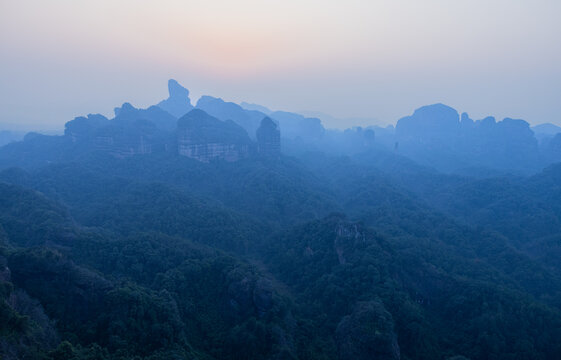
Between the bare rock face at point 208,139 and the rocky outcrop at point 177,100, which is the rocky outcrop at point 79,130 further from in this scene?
the rocky outcrop at point 177,100

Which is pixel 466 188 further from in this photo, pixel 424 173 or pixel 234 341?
pixel 234 341

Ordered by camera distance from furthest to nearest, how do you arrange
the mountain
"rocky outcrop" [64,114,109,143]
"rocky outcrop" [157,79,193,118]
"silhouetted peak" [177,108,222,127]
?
"rocky outcrop" [157,79,193,118]
the mountain
"rocky outcrop" [64,114,109,143]
"silhouetted peak" [177,108,222,127]

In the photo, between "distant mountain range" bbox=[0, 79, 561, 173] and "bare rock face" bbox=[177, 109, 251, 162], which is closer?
"bare rock face" bbox=[177, 109, 251, 162]

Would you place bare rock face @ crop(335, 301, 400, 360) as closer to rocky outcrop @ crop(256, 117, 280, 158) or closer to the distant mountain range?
the distant mountain range

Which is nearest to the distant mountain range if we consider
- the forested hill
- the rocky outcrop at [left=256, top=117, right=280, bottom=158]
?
the rocky outcrop at [left=256, top=117, right=280, bottom=158]

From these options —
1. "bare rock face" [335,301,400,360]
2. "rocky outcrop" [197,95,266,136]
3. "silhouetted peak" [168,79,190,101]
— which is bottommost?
"bare rock face" [335,301,400,360]

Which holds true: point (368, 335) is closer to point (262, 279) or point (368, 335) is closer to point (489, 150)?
point (262, 279)

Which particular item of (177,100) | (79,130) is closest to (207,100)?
(177,100)

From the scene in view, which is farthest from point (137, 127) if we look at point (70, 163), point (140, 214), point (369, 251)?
point (369, 251)
